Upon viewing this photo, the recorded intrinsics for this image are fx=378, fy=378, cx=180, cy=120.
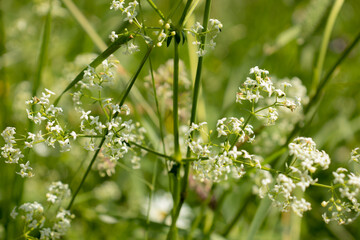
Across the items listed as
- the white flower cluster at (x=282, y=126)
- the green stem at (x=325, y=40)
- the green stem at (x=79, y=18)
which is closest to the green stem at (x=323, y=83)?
the green stem at (x=325, y=40)

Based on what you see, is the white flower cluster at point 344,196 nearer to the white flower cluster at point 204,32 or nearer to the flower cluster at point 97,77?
the white flower cluster at point 204,32

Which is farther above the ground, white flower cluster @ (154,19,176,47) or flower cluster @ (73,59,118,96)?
white flower cluster @ (154,19,176,47)

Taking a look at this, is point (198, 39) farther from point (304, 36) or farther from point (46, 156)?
point (46, 156)

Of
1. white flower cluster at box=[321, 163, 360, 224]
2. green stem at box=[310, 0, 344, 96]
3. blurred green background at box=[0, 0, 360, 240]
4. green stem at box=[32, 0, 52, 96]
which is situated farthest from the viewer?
blurred green background at box=[0, 0, 360, 240]

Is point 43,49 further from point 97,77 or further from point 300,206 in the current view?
point 300,206

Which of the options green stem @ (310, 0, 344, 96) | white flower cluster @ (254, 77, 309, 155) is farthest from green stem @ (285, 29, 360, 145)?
white flower cluster @ (254, 77, 309, 155)

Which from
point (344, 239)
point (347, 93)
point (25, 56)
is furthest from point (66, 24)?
point (344, 239)

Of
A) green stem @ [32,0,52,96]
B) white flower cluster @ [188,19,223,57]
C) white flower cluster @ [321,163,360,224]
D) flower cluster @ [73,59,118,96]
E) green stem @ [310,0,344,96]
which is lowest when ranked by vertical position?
white flower cluster @ [321,163,360,224]

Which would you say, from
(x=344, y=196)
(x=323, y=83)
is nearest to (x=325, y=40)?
(x=323, y=83)

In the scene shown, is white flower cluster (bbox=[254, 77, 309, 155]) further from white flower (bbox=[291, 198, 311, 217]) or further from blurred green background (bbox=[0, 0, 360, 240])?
white flower (bbox=[291, 198, 311, 217])
